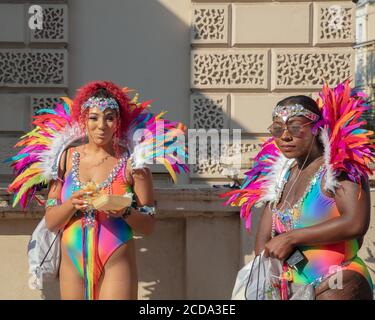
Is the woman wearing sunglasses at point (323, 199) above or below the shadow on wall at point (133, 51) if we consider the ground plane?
below

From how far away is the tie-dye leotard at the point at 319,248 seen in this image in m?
3.02

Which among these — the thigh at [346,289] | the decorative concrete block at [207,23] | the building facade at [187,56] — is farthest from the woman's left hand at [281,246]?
the decorative concrete block at [207,23]

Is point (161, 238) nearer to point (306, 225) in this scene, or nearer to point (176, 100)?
point (306, 225)

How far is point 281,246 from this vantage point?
3.02m

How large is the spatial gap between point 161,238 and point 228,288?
1.66 ft

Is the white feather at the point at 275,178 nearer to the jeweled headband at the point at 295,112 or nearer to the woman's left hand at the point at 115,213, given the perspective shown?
the jeweled headband at the point at 295,112

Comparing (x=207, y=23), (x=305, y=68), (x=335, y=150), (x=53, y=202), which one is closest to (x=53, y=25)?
(x=207, y=23)

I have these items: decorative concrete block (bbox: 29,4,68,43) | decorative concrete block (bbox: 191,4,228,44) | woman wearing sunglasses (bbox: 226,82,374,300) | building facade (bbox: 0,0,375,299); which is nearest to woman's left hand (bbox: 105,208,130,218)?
woman wearing sunglasses (bbox: 226,82,374,300)

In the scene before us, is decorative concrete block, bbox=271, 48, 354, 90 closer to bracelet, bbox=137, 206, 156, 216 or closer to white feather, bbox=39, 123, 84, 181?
white feather, bbox=39, 123, 84, 181

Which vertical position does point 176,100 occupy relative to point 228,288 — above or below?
above

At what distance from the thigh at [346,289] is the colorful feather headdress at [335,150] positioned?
14.5 inches

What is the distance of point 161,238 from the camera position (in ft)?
14.3

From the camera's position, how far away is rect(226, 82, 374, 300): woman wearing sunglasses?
2.97m

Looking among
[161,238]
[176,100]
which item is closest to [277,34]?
[176,100]
